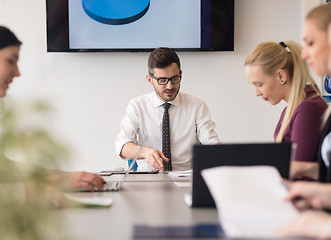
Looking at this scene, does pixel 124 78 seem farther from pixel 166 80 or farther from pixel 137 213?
pixel 137 213

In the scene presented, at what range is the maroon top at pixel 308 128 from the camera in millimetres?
1879

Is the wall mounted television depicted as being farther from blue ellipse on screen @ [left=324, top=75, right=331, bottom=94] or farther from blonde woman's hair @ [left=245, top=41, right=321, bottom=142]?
blonde woman's hair @ [left=245, top=41, right=321, bottom=142]

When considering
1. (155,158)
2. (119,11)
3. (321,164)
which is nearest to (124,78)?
(119,11)

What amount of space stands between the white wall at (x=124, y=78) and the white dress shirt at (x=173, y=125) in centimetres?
56

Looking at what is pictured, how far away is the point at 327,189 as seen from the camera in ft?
3.78

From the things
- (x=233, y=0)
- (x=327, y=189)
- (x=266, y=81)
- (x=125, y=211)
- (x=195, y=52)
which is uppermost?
(x=233, y=0)

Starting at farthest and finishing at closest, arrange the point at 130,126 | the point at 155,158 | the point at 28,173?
1. the point at 130,126
2. the point at 155,158
3. the point at 28,173

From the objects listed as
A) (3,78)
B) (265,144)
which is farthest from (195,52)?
(265,144)

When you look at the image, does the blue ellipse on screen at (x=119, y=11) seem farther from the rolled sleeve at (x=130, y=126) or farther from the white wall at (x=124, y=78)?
the rolled sleeve at (x=130, y=126)

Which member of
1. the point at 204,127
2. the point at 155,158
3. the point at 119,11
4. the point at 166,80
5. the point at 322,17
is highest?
the point at 119,11

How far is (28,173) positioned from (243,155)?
91 centimetres

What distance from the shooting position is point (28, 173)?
1.99 feet

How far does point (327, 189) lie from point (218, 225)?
0.31 metres

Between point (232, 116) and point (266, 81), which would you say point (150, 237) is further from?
point (232, 116)
